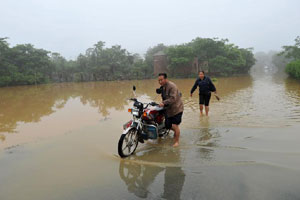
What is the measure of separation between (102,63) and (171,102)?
37.8m

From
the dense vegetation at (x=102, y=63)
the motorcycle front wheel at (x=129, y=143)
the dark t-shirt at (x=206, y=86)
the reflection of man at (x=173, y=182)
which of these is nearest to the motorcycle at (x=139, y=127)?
the motorcycle front wheel at (x=129, y=143)

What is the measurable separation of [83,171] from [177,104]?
2.31 metres

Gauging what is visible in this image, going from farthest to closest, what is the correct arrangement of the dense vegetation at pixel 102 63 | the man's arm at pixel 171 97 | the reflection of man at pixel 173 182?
the dense vegetation at pixel 102 63
the man's arm at pixel 171 97
the reflection of man at pixel 173 182

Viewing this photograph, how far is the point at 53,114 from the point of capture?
888 centimetres

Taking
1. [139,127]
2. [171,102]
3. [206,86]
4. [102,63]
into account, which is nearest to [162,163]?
[139,127]

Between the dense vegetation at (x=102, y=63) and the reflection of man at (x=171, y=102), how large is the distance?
30.5 meters

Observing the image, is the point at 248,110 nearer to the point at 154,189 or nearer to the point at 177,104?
the point at 177,104

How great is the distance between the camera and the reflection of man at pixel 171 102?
13.9 feet

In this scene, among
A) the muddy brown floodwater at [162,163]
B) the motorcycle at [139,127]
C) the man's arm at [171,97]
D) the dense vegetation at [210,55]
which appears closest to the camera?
the muddy brown floodwater at [162,163]

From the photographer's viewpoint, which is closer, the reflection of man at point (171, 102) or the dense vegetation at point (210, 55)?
the reflection of man at point (171, 102)

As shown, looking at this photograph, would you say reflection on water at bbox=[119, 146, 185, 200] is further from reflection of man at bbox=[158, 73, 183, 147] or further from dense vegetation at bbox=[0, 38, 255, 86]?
dense vegetation at bbox=[0, 38, 255, 86]

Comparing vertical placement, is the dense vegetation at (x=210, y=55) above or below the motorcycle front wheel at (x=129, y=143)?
above

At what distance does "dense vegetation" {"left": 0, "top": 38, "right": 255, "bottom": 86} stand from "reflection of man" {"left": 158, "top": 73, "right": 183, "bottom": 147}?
100 feet

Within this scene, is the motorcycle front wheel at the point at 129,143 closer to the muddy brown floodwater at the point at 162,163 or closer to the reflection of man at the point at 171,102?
the muddy brown floodwater at the point at 162,163
